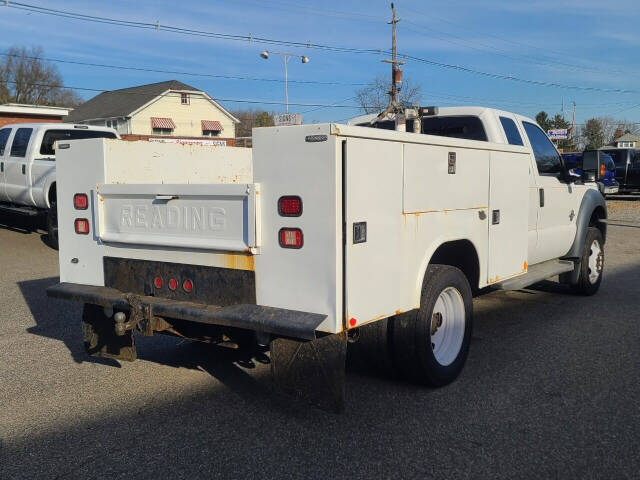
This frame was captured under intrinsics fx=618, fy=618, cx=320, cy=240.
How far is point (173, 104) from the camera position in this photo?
47000 mm

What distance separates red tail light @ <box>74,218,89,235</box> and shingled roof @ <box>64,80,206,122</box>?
42.5 metres

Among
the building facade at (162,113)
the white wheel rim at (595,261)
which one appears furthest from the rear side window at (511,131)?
the building facade at (162,113)

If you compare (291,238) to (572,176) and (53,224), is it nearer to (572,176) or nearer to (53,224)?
(572,176)

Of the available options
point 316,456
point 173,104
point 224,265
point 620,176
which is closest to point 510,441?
point 316,456

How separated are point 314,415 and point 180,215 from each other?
1592mm

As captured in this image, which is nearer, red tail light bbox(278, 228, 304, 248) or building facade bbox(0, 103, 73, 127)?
red tail light bbox(278, 228, 304, 248)

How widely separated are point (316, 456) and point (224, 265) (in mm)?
1257

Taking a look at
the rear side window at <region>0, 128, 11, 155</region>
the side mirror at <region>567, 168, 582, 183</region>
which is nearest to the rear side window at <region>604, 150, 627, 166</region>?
the side mirror at <region>567, 168, 582, 183</region>

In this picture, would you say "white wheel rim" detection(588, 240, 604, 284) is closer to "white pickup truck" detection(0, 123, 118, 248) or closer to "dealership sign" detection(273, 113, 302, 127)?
"dealership sign" detection(273, 113, 302, 127)

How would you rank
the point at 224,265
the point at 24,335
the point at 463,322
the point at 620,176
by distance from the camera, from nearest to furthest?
1. the point at 224,265
2. the point at 463,322
3. the point at 24,335
4. the point at 620,176

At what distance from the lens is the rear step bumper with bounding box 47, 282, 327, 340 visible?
11.1ft

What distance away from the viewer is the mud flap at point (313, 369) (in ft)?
11.6

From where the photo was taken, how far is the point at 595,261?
8.00 metres

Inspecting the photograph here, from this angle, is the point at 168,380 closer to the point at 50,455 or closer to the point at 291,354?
the point at 50,455
